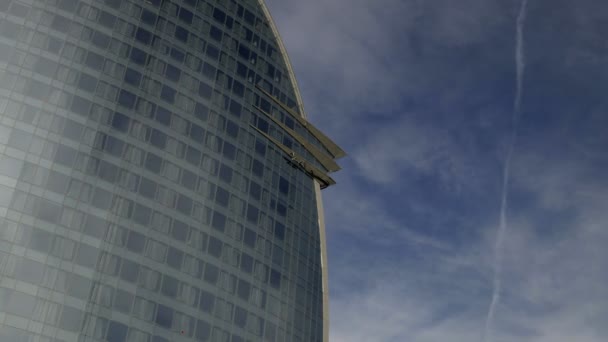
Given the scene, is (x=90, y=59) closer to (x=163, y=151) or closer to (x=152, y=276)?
(x=163, y=151)

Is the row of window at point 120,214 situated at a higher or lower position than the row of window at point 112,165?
lower

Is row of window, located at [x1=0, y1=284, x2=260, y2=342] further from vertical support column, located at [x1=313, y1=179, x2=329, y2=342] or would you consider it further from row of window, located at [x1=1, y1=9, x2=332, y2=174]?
row of window, located at [x1=1, y1=9, x2=332, y2=174]

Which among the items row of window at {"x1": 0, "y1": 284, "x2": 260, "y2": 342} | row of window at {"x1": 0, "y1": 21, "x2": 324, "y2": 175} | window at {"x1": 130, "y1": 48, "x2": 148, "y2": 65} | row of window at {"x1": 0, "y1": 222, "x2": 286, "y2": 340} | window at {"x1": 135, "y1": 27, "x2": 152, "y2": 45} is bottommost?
row of window at {"x1": 0, "y1": 284, "x2": 260, "y2": 342}

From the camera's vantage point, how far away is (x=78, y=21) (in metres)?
90.7

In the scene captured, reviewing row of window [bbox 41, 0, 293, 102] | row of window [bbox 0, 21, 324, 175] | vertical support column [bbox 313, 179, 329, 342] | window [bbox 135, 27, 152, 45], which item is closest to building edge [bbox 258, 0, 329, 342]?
vertical support column [bbox 313, 179, 329, 342]

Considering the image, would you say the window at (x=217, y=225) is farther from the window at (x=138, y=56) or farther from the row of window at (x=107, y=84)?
the window at (x=138, y=56)

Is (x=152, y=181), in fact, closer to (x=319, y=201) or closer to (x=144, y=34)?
(x=144, y=34)

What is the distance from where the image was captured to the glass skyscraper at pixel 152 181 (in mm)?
76000

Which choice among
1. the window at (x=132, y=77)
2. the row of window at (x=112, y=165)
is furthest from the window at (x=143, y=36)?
the row of window at (x=112, y=165)

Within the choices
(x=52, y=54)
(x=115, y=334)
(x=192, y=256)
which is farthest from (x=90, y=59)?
(x=115, y=334)

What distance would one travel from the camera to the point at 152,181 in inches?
3403

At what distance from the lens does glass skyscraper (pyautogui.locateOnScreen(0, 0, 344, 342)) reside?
7600cm

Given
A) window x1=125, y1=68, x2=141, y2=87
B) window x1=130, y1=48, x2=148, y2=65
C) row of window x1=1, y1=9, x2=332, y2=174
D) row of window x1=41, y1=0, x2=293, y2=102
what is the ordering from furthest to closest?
window x1=130, y1=48, x2=148, y2=65 < window x1=125, y1=68, x2=141, y2=87 < row of window x1=41, y1=0, x2=293, y2=102 < row of window x1=1, y1=9, x2=332, y2=174

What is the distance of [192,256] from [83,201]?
13.3m
